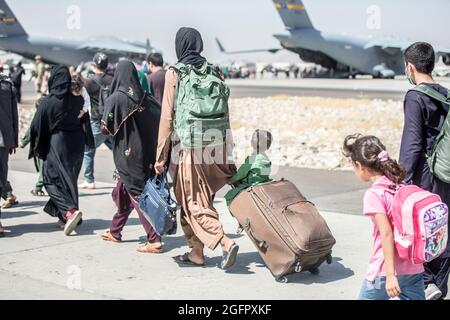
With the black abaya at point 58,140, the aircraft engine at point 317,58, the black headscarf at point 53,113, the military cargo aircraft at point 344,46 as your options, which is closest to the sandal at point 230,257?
the black abaya at point 58,140

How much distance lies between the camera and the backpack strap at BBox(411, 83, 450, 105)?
4.85m

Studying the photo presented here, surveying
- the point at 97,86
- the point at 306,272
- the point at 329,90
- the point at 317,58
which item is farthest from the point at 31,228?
the point at 317,58

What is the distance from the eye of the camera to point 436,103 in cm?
491

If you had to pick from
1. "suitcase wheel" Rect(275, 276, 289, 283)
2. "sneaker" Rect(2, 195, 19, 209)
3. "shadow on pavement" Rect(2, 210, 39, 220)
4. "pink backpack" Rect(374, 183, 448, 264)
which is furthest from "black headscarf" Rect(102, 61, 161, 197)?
"pink backpack" Rect(374, 183, 448, 264)

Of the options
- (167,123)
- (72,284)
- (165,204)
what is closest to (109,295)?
(72,284)

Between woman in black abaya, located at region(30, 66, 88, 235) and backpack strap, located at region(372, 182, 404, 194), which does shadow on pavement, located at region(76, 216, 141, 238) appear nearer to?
woman in black abaya, located at region(30, 66, 88, 235)

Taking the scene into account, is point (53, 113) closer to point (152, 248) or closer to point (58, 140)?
point (58, 140)

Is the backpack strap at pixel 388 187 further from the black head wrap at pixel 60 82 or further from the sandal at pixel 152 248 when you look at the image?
the black head wrap at pixel 60 82

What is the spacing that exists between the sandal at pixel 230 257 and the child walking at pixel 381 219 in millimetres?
1837

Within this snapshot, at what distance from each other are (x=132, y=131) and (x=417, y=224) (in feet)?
10.8

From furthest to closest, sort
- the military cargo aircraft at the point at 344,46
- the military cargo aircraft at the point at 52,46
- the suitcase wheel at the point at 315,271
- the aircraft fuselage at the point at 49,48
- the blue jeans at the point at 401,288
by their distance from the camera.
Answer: the military cargo aircraft at the point at 344,46
the aircraft fuselage at the point at 49,48
the military cargo aircraft at the point at 52,46
the suitcase wheel at the point at 315,271
the blue jeans at the point at 401,288

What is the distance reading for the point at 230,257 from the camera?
584 centimetres

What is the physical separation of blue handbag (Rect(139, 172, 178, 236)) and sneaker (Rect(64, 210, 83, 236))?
1167mm

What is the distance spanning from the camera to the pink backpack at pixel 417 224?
12.7 ft
